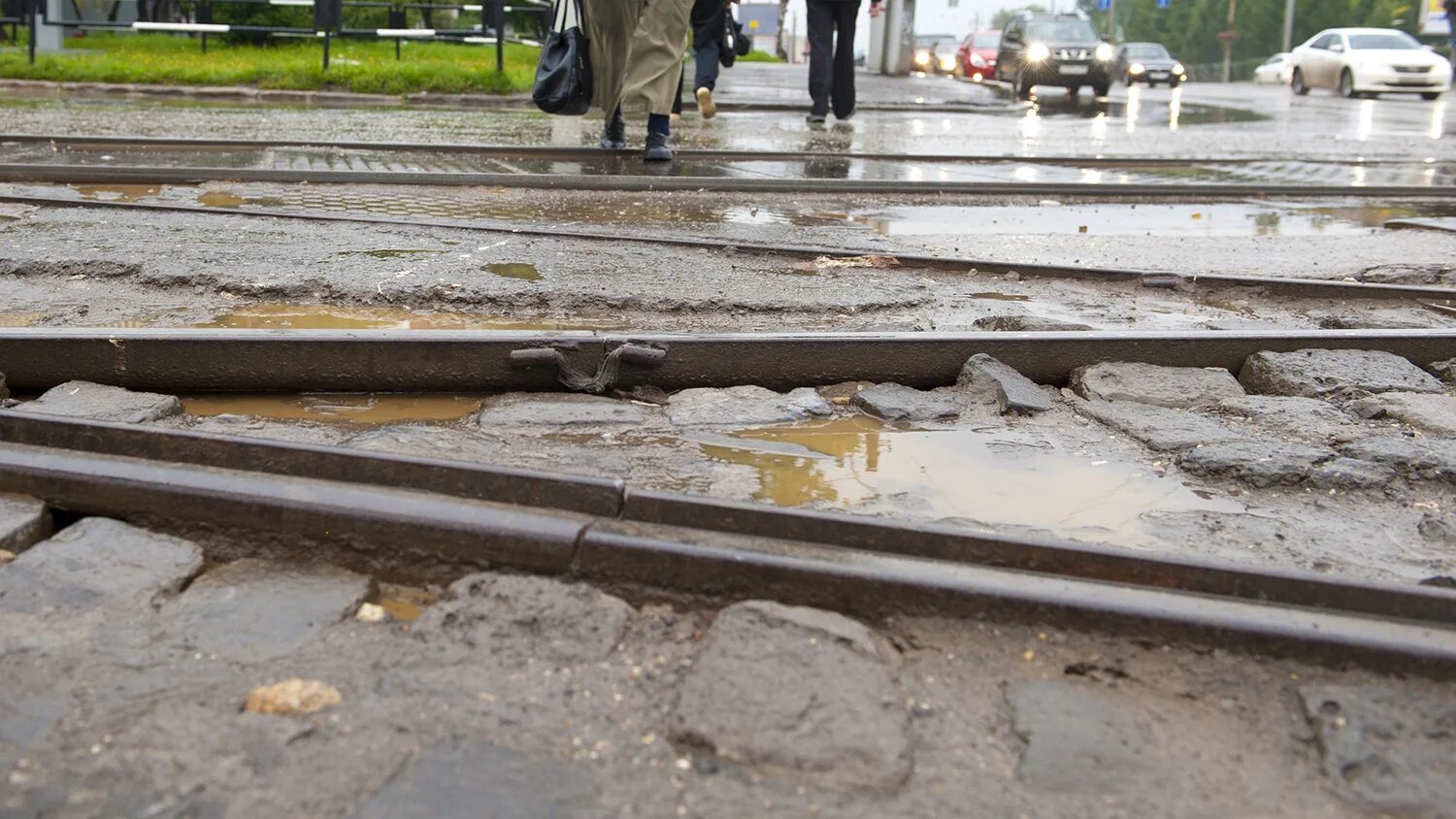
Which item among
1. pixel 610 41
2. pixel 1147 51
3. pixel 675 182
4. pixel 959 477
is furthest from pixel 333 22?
pixel 1147 51

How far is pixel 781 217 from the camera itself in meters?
6.86

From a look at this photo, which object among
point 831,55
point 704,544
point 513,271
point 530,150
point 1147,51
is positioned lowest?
point 704,544

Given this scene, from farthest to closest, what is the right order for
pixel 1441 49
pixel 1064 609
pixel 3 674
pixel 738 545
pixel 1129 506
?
1. pixel 1441 49
2. pixel 1129 506
3. pixel 738 545
4. pixel 1064 609
5. pixel 3 674

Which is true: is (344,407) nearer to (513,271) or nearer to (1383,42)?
(513,271)

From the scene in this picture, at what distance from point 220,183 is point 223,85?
9.19 m

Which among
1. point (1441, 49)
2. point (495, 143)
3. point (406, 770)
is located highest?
point (1441, 49)

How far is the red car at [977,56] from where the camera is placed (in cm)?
3400

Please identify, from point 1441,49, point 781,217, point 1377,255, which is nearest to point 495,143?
point 781,217

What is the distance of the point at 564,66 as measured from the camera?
7824 mm

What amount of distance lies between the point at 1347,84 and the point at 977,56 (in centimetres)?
948

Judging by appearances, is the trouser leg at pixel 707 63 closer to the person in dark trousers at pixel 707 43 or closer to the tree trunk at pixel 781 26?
the person in dark trousers at pixel 707 43

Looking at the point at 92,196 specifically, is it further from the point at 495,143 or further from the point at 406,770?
the point at 406,770

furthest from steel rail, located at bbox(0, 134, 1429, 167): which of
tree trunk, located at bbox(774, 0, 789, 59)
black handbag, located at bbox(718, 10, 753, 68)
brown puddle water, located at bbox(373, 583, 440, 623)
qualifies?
tree trunk, located at bbox(774, 0, 789, 59)

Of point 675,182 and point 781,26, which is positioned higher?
point 781,26
